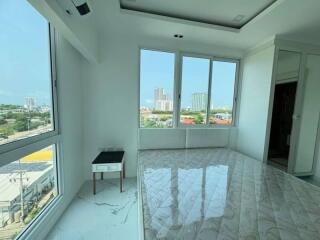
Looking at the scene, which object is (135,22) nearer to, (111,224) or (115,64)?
(115,64)

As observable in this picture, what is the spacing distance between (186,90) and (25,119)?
2472 millimetres

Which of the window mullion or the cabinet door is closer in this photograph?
the cabinet door

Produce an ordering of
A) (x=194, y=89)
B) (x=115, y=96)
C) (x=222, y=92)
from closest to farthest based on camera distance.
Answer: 1. (x=115, y=96)
2. (x=194, y=89)
3. (x=222, y=92)

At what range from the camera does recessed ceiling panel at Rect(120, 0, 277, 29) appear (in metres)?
1.93

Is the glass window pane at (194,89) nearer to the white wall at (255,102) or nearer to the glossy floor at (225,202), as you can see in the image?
the white wall at (255,102)

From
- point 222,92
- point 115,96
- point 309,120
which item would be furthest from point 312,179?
point 115,96

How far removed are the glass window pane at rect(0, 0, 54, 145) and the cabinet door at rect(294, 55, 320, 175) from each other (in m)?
4.01

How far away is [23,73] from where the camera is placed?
1.41m

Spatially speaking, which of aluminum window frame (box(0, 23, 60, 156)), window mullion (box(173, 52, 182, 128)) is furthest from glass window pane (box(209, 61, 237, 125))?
aluminum window frame (box(0, 23, 60, 156))

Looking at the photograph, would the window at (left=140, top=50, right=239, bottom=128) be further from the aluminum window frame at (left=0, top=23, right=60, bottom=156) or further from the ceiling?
the aluminum window frame at (left=0, top=23, right=60, bottom=156)

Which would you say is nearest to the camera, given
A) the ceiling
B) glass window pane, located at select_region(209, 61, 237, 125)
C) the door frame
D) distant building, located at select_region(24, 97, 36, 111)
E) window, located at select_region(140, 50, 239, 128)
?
distant building, located at select_region(24, 97, 36, 111)

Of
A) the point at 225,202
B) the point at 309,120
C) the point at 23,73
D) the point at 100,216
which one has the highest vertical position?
the point at 23,73

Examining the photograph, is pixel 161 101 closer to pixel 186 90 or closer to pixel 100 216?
pixel 186 90

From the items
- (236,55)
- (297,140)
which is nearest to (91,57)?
(236,55)
